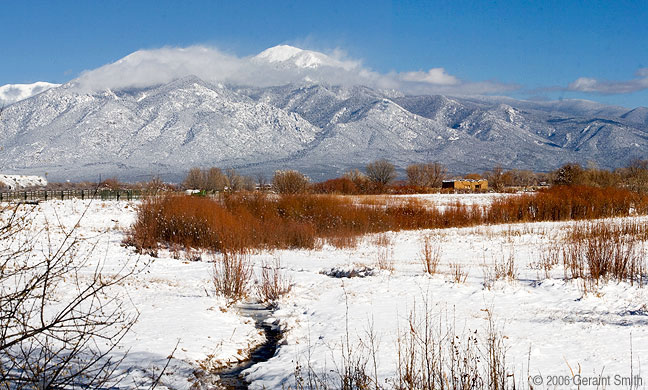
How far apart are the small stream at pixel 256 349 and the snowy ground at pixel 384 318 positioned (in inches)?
7.3

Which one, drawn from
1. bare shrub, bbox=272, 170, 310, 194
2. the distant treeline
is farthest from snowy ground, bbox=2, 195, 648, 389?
bare shrub, bbox=272, 170, 310, 194

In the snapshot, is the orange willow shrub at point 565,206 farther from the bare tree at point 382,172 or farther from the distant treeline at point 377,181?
the bare tree at point 382,172

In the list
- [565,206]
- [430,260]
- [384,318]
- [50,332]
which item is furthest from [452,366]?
[565,206]

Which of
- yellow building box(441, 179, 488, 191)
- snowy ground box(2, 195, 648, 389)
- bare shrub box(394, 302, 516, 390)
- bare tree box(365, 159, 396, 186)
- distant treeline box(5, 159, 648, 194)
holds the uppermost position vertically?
bare tree box(365, 159, 396, 186)

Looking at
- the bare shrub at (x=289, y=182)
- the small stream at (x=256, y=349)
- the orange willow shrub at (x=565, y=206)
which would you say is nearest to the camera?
the small stream at (x=256, y=349)

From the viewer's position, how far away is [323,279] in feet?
48.2

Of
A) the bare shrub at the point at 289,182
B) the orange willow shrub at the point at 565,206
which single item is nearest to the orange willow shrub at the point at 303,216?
the orange willow shrub at the point at 565,206

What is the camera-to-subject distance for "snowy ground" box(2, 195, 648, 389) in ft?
24.3

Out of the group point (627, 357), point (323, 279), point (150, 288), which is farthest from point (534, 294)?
point (150, 288)

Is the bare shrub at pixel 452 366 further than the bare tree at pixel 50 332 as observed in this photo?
Yes

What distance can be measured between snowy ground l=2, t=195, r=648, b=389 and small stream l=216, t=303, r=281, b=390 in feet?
0.61

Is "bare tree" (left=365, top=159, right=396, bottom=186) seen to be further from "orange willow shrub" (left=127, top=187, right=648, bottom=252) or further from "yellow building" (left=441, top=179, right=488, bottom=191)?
"orange willow shrub" (left=127, top=187, right=648, bottom=252)

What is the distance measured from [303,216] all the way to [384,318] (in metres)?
18.1

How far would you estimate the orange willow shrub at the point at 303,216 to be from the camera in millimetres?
22109
